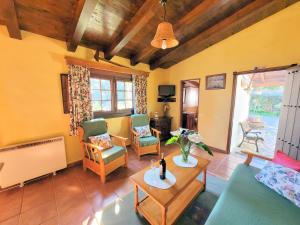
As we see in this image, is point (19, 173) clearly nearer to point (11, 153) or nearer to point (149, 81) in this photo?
point (11, 153)

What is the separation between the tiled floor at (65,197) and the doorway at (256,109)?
1.67m

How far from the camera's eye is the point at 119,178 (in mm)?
2416

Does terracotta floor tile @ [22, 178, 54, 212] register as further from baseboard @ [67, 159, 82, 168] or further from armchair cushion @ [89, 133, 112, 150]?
armchair cushion @ [89, 133, 112, 150]

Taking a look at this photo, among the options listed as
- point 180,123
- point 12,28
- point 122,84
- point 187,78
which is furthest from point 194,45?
point 12,28

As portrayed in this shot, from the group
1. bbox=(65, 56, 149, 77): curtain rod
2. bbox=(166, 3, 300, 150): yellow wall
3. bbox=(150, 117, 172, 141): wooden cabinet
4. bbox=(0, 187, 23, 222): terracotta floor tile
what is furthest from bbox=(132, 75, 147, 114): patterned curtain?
bbox=(0, 187, 23, 222): terracotta floor tile

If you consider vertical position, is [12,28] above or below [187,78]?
above

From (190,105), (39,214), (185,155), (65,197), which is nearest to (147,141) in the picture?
(185,155)

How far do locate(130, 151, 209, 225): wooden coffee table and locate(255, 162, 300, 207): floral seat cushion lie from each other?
0.69m

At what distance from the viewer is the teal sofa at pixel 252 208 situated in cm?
109

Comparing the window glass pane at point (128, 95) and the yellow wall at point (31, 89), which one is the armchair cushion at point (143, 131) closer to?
the window glass pane at point (128, 95)

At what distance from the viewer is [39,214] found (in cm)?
167

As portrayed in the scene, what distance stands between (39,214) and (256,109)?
807cm

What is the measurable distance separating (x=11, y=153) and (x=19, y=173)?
36 centimetres

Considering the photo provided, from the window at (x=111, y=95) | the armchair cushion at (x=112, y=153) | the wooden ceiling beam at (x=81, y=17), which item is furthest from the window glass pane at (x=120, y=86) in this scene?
the armchair cushion at (x=112, y=153)
